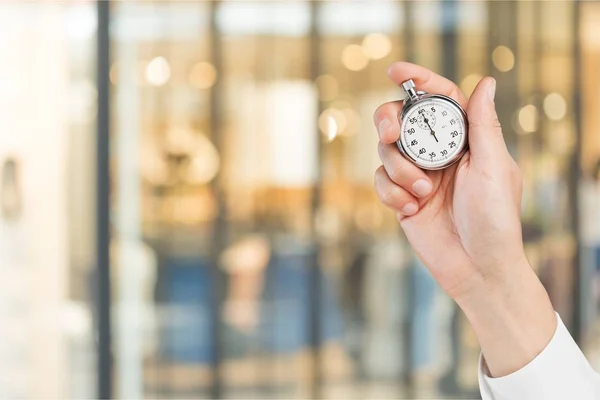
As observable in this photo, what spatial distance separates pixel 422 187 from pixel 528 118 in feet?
9.92

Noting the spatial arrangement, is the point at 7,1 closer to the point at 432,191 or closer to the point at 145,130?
the point at 145,130

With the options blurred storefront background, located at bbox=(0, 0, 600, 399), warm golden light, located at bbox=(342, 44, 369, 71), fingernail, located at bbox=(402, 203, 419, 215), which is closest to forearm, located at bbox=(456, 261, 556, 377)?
→ fingernail, located at bbox=(402, 203, 419, 215)

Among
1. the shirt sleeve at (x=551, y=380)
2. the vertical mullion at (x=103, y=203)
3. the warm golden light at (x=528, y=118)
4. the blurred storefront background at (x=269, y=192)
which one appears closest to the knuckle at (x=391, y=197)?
the shirt sleeve at (x=551, y=380)

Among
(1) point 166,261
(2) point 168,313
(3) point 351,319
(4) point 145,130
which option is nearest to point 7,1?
(4) point 145,130

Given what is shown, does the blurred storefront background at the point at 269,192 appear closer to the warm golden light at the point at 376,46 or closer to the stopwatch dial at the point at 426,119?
the warm golden light at the point at 376,46

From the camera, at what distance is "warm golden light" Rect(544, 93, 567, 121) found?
429 centimetres

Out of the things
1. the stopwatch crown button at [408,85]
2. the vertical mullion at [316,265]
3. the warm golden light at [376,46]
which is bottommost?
the vertical mullion at [316,265]

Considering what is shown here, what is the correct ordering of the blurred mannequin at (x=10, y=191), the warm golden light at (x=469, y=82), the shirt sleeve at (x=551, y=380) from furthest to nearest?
the warm golden light at (x=469, y=82)
the blurred mannequin at (x=10, y=191)
the shirt sleeve at (x=551, y=380)

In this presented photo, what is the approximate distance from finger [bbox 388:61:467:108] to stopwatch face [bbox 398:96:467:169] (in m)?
0.05

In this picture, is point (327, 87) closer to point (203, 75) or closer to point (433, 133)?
point (203, 75)

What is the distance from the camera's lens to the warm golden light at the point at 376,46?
13.7ft

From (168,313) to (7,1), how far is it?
5.94 feet

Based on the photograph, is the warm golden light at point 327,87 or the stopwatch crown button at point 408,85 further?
the warm golden light at point 327,87

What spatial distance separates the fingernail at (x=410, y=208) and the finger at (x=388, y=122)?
0.42 ft
